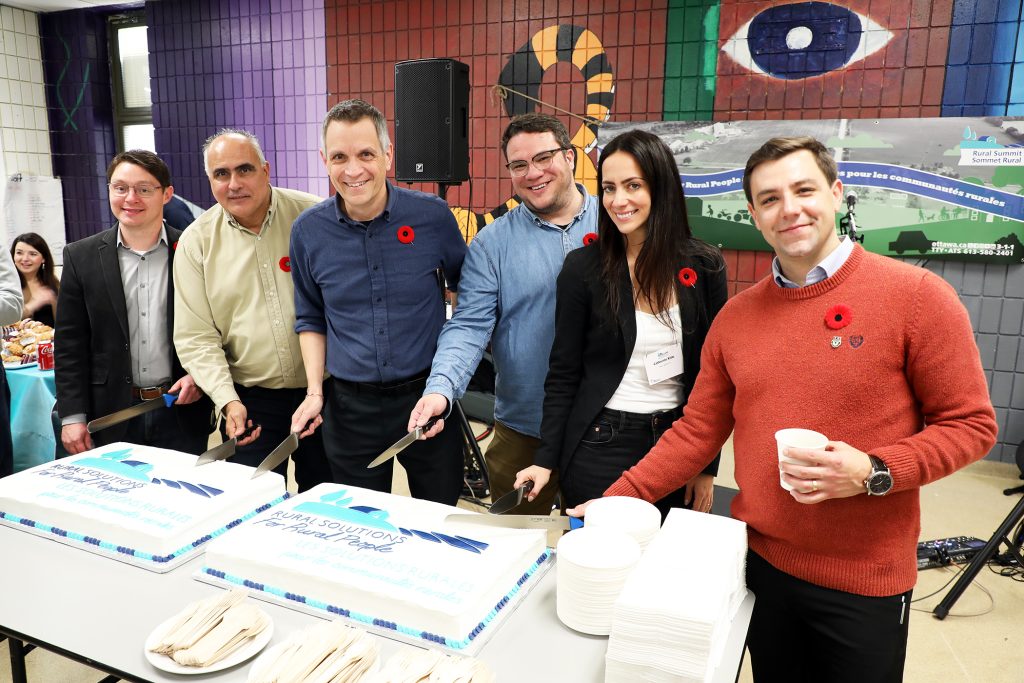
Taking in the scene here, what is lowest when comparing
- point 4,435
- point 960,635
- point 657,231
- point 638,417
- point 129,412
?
point 960,635

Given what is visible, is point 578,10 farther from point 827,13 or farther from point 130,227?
point 130,227

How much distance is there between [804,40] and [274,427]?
3.66 metres

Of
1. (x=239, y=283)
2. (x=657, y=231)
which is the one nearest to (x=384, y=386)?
(x=239, y=283)

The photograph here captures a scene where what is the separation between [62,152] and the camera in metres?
6.45

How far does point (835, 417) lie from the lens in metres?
1.20

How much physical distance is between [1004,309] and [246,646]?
4.35 meters

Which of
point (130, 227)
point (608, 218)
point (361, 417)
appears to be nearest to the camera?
point (608, 218)

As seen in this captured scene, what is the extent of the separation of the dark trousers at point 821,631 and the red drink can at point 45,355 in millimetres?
3121

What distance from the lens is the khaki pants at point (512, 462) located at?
2092 mm

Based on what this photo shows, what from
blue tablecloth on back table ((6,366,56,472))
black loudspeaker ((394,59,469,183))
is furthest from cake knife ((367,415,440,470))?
blue tablecloth on back table ((6,366,56,472))

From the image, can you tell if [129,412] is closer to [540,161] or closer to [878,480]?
[540,161]

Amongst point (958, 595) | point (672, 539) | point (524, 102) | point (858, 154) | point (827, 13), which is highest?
point (827, 13)

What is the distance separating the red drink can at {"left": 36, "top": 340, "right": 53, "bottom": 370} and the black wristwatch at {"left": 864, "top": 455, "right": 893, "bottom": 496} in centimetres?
333

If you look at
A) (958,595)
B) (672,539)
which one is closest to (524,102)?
(958,595)
